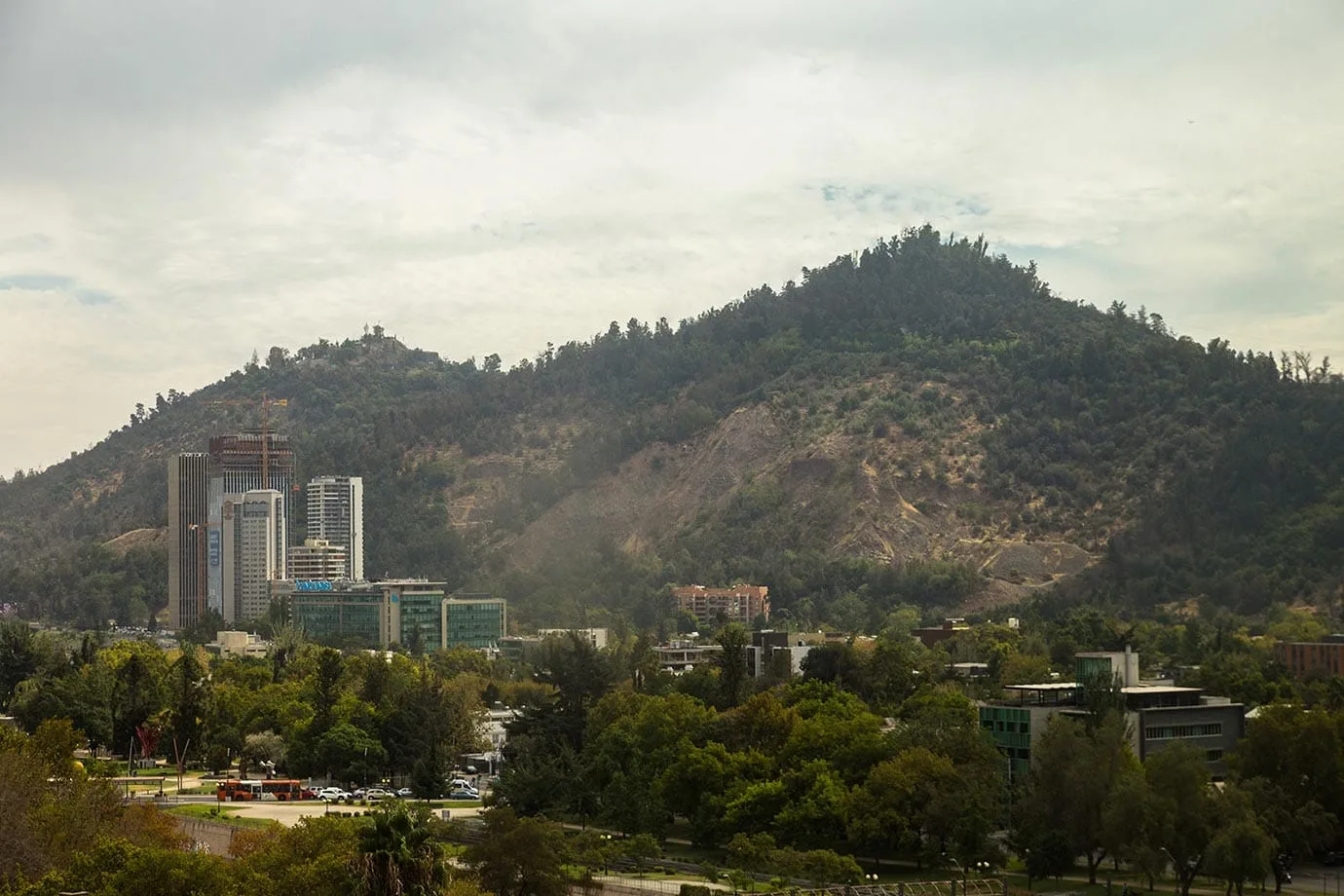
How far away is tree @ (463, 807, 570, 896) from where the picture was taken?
50188 mm

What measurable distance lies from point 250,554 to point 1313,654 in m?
114

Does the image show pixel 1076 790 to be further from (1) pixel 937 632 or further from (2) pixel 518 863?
(1) pixel 937 632

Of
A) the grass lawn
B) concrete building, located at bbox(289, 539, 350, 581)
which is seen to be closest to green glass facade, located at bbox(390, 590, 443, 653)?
concrete building, located at bbox(289, 539, 350, 581)

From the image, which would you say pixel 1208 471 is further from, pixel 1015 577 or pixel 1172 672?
pixel 1172 672

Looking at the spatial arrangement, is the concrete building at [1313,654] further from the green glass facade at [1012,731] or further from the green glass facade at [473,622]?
the green glass facade at [473,622]

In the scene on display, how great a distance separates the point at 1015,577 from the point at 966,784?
312 feet

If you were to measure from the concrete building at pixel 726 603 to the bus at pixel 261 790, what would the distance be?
249ft

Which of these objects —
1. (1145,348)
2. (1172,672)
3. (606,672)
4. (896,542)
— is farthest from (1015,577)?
(606,672)

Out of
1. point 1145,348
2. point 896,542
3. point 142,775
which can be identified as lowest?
point 142,775

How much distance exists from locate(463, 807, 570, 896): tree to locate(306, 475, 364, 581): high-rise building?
5799 inches

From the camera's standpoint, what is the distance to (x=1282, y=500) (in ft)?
453

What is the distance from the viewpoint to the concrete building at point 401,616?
154 m

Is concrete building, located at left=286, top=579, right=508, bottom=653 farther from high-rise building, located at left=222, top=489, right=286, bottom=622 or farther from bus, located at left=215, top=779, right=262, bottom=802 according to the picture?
bus, located at left=215, top=779, right=262, bottom=802

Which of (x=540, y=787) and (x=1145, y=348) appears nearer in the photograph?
(x=540, y=787)
